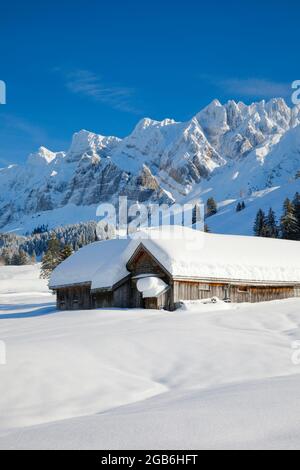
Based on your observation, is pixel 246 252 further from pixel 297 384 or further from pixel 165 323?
pixel 297 384

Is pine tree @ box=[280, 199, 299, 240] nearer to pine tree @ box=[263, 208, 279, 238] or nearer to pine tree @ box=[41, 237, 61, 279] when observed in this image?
pine tree @ box=[263, 208, 279, 238]

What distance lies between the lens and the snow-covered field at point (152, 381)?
6664 mm

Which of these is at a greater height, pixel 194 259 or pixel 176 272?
pixel 194 259

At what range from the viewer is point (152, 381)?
13.7 meters

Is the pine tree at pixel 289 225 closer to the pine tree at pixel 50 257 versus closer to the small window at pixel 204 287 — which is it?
the pine tree at pixel 50 257

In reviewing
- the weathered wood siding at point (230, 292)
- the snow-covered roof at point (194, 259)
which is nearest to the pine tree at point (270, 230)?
the snow-covered roof at point (194, 259)

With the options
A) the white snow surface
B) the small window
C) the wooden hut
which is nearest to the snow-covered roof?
the wooden hut

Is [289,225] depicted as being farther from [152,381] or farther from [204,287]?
[152,381]

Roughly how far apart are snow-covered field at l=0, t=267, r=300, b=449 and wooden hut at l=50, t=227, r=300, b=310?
8.21ft

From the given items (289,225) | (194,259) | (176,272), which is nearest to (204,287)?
(194,259)

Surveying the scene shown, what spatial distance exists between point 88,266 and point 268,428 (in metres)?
29.5

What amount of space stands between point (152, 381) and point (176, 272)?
1620cm

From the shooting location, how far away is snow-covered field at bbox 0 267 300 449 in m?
6.66
